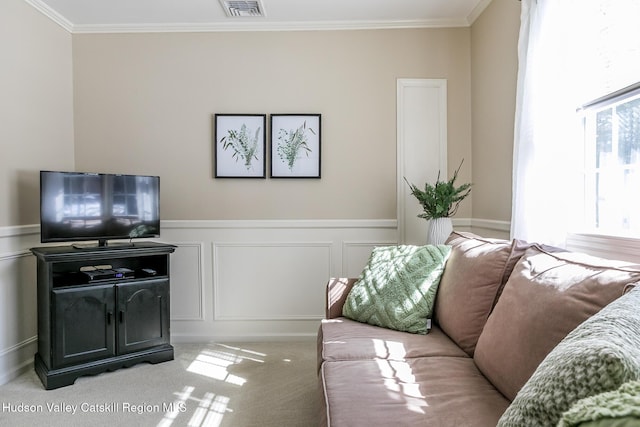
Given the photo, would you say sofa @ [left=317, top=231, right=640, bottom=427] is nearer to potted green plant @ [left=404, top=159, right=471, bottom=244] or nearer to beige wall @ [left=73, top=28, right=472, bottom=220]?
potted green plant @ [left=404, top=159, right=471, bottom=244]

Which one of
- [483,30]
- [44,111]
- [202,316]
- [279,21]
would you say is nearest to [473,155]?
[483,30]

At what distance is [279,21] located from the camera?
3189 mm

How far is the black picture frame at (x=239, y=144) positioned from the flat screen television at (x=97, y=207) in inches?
22.1

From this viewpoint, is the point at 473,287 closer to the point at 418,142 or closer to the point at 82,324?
the point at 418,142

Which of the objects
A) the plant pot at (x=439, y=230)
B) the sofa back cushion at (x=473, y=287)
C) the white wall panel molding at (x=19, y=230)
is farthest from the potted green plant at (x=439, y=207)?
the white wall panel molding at (x=19, y=230)

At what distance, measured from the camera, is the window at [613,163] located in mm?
1666

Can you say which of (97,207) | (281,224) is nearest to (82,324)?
(97,207)

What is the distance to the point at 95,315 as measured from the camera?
2.56 meters

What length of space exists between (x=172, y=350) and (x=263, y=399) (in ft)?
3.22

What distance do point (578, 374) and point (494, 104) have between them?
103 inches

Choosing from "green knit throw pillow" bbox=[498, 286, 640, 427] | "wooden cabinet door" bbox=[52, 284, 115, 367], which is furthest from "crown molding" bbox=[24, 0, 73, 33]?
"green knit throw pillow" bbox=[498, 286, 640, 427]

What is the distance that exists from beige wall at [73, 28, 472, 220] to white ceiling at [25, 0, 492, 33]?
0.25 feet

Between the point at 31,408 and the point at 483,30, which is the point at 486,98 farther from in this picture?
the point at 31,408

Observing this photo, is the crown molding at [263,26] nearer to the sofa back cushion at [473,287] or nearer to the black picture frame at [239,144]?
the black picture frame at [239,144]
